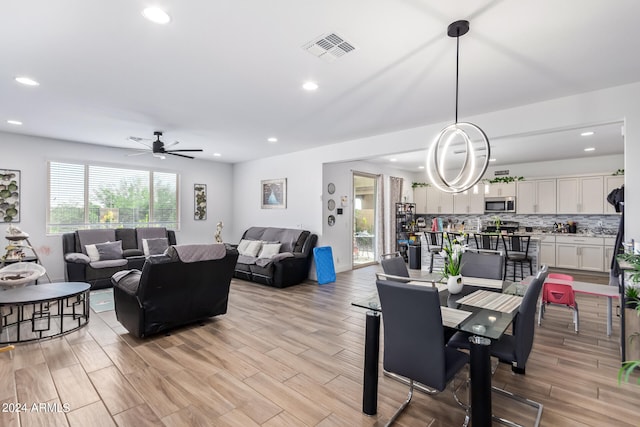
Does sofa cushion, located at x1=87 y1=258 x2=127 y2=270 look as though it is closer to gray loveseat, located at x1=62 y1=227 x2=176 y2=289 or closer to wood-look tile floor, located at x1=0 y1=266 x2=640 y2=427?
gray loveseat, located at x1=62 y1=227 x2=176 y2=289

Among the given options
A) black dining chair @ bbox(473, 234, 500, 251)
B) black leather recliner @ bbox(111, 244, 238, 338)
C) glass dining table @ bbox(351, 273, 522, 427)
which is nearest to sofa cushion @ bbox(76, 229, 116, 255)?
black leather recliner @ bbox(111, 244, 238, 338)

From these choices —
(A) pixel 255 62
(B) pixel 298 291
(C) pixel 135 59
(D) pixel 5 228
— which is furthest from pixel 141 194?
(A) pixel 255 62

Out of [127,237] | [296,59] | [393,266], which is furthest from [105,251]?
[393,266]

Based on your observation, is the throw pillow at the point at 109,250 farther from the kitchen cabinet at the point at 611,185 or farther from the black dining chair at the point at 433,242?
the kitchen cabinet at the point at 611,185

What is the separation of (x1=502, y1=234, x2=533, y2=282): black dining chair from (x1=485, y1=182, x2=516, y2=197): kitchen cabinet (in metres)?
2.51

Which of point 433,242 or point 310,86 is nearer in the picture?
point 310,86

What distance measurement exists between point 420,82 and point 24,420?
13.9 feet

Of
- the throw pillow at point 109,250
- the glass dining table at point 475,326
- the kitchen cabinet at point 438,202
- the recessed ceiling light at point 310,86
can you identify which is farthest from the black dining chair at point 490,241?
the throw pillow at point 109,250

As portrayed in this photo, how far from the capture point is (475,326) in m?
1.89

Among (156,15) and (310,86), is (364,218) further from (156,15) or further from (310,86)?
(156,15)

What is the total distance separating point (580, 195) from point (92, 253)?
33.9 ft

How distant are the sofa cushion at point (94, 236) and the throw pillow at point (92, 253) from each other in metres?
0.16

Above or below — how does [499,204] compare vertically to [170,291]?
above

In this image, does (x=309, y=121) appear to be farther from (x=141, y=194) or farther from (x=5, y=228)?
(x=5, y=228)
